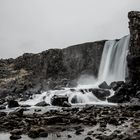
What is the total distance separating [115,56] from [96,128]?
163ft

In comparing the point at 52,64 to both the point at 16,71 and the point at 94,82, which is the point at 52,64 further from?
the point at 94,82

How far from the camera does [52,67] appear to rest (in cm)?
9850

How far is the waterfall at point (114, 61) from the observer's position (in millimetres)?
68438

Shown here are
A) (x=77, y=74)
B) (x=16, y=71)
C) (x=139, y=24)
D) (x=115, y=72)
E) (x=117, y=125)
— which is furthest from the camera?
(x=16, y=71)

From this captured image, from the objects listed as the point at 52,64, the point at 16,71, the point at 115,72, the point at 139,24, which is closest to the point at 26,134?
the point at 139,24

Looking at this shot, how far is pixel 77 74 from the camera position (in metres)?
91.9

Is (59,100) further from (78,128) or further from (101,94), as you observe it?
(78,128)

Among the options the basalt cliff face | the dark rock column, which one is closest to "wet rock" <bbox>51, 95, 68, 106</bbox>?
the dark rock column

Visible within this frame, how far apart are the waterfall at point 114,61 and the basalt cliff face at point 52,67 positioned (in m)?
4.88

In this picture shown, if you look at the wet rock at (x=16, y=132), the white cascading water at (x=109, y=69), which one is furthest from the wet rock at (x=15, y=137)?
the white cascading water at (x=109, y=69)

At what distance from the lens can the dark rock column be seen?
53.2 m

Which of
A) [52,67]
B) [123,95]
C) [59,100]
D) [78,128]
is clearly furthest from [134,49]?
[52,67]

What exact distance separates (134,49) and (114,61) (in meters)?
15.7

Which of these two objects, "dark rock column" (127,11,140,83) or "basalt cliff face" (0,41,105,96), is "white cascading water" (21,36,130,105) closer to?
"basalt cliff face" (0,41,105,96)
